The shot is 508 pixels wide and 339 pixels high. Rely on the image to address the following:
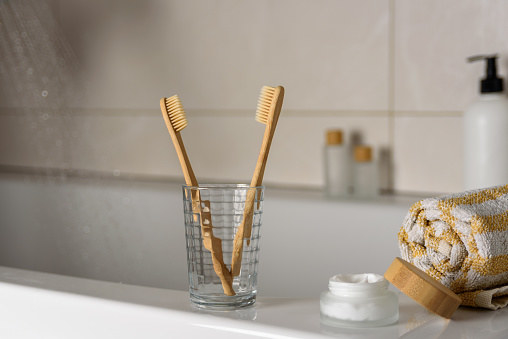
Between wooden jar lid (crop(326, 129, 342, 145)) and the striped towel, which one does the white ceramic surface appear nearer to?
wooden jar lid (crop(326, 129, 342, 145))

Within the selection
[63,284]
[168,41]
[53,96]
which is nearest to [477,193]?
[63,284]

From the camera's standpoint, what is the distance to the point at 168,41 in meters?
1.40

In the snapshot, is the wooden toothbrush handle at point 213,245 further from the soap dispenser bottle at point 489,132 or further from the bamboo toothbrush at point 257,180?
the soap dispenser bottle at point 489,132

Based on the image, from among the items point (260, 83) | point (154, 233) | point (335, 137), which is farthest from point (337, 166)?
point (154, 233)

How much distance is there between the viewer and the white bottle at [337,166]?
114cm

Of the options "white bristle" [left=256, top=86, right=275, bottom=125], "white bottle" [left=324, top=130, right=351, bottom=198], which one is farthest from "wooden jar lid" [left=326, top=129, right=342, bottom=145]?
"white bristle" [left=256, top=86, right=275, bottom=125]

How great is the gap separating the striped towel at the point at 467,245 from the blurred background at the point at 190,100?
1.86 feet

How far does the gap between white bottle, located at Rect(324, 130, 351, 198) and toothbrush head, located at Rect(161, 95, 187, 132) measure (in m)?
0.62

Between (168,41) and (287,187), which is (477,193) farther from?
(168,41)

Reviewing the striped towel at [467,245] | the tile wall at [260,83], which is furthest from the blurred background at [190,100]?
the striped towel at [467,245]

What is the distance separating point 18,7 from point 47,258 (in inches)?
24.9

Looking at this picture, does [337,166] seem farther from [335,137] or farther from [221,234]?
[221,234]

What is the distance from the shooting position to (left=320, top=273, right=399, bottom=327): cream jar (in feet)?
1.48

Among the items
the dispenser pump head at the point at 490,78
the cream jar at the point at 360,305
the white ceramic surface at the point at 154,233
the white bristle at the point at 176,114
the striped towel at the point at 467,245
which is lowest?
the white ceramic surface at the point at 154,233
